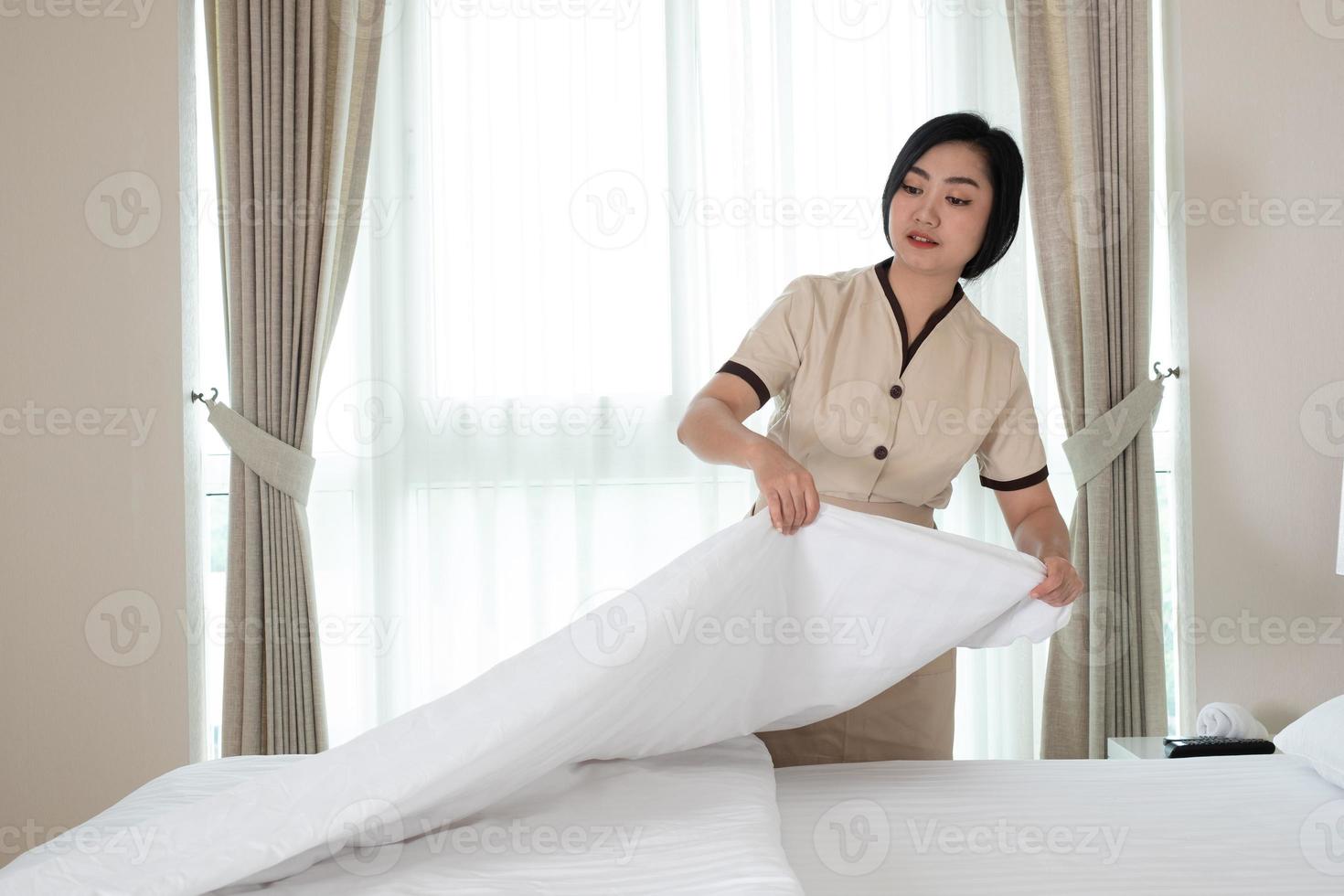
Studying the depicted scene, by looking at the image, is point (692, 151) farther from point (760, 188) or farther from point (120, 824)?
point (120, 824)

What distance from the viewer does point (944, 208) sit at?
1.77 meters

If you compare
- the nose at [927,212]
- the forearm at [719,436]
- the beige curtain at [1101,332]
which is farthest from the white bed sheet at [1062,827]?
the beige curtain at [1101,332]

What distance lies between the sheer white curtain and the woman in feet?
3.13

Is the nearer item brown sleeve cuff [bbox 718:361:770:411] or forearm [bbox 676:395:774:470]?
forearm [bbox 676:395:774:470]

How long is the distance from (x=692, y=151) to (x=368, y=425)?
1158 millimetres

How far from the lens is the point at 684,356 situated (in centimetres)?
278

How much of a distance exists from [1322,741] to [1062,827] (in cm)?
49

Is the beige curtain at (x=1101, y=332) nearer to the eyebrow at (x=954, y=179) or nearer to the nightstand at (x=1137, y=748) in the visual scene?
the nightstand at (x=1137, y=748)

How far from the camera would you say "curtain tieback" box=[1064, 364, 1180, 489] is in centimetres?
264

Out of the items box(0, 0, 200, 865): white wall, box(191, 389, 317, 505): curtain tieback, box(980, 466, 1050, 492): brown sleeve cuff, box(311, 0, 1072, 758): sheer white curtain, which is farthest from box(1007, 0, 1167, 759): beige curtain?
box(0, 0, 200, 865): white wall

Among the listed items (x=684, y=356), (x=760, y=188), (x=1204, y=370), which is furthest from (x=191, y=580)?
(x=1204, y=370)

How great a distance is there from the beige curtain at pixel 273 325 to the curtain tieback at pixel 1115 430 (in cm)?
202

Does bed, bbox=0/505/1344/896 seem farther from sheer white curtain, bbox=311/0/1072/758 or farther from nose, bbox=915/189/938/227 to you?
sheer white curtain, bbox=311/0/1072/758

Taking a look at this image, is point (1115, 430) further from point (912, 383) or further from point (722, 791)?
point (722, 791)
